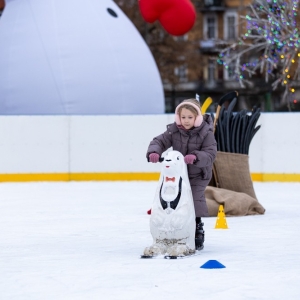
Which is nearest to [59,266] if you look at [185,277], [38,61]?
[185,277]

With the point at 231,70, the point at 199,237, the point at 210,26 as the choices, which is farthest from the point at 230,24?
the point at 199,237

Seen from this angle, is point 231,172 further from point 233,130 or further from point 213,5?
point 213,5

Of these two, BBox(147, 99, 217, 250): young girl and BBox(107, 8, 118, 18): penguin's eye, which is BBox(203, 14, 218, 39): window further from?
BBox(147, 99, 217, 250): young girl

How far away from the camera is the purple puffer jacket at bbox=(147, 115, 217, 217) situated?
7.27 metres

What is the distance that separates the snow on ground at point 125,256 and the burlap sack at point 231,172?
485 mm

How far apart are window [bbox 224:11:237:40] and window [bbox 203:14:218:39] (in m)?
0.57

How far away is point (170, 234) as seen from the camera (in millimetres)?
6984

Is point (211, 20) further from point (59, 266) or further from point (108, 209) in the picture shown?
point (59, 266)

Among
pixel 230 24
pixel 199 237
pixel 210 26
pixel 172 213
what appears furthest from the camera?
pixel 210 26

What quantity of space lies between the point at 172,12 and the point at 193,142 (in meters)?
8.50

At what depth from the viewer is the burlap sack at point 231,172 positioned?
1080 centimetres

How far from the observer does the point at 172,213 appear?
6988 mm

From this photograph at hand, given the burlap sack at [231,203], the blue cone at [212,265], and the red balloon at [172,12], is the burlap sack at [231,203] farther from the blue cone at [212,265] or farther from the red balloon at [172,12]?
the red balloon at [172,12]

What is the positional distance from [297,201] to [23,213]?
3.49m
